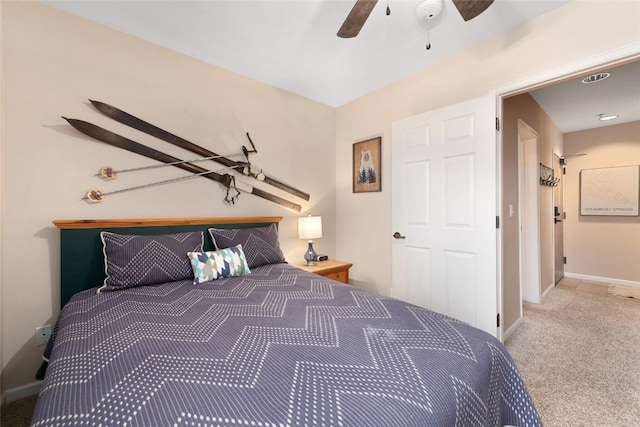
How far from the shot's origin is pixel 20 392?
1.63 metres

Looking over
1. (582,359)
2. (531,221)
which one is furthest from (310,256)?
(531,221)

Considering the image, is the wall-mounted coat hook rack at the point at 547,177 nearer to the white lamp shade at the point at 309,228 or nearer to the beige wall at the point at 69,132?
the white lamp shade at the point at 309,228

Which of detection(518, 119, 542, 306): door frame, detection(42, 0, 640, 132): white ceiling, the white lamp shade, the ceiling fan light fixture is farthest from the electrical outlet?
the ceiling fan light fixture

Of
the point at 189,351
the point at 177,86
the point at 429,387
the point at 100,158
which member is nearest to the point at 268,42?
the point at 177,86

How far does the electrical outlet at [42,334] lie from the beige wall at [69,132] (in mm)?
32

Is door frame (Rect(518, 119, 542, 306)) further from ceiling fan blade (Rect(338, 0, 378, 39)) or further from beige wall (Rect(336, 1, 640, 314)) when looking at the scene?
ceiling fan blade (Rect(338, 0, 378, 39))

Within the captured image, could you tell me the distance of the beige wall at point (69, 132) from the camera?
162cm

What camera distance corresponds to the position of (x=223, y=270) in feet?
6.16

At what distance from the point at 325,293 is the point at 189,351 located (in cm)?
78

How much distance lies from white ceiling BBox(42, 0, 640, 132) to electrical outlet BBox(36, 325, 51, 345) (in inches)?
82.0

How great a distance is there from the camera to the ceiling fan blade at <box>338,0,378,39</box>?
1317 mm

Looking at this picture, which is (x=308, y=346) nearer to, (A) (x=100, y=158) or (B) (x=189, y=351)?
(B) (x=189, y=351)

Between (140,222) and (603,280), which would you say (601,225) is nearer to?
(603,280)

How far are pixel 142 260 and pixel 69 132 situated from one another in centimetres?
100
